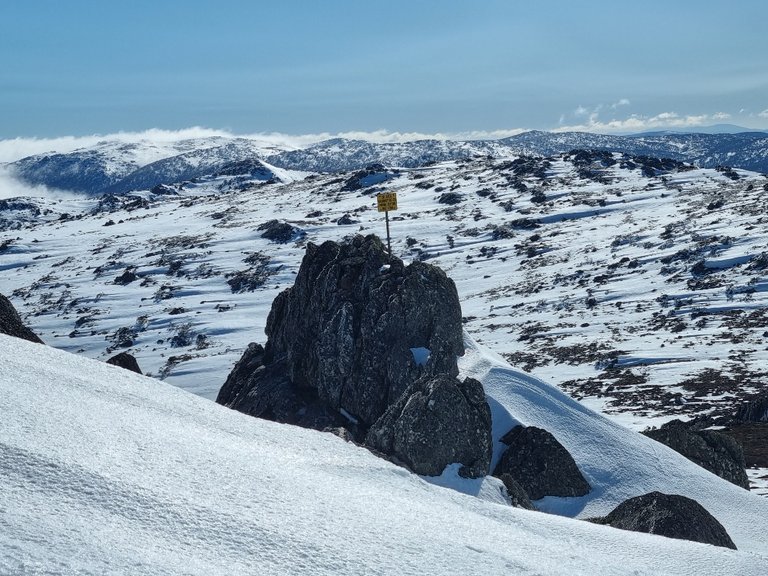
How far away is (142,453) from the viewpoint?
31.4 feet

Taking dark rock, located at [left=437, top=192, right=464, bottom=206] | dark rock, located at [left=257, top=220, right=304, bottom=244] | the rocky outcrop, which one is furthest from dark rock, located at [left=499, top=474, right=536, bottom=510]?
dark rock, located at [left=437, top=192, right=464, bottom=206]

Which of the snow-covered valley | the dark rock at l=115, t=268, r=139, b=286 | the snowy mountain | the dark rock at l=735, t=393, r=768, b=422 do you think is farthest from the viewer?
the dark rock at l=115, t=268, r=139, b=286

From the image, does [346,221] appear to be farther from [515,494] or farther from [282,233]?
[515,494]

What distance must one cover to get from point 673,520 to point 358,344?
13.8 metres

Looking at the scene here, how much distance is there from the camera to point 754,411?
3116 centimetres

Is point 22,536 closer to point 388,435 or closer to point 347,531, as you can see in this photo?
point 347,531

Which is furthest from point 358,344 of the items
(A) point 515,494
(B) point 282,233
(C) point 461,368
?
(B) point 282,233

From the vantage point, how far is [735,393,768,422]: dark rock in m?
30.9

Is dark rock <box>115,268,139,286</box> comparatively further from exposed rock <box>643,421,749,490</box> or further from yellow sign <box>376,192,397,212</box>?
exposed rock <box>643,421,749,490</box>

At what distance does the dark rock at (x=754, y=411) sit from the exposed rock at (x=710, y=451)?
10.0 metres

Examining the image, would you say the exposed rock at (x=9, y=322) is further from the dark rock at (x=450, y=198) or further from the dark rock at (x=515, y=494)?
the dark rock at (x=450, y=198)

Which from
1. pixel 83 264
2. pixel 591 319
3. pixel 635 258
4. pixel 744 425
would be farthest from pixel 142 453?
pixel 83 264

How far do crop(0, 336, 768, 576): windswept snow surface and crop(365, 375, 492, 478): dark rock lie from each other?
340 centimetres

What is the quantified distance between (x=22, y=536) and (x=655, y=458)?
18145 mm
